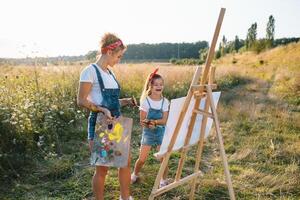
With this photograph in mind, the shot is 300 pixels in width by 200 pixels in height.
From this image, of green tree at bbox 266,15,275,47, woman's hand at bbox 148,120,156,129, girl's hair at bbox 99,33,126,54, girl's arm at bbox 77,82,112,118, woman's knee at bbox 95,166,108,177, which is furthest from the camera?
green tree at bbox 266,15,275,47

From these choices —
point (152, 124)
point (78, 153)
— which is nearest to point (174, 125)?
point (152, 124)

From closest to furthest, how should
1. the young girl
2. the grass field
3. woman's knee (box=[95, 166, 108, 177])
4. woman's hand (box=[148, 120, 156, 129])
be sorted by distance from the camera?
1. woman's knee (box=[95, 166, 108, 177])
2. woman's hand (box=[148, 120, 156, 129])
3. the young girl
4. the grass field

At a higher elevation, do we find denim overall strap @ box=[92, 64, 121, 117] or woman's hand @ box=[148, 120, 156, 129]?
denim overall strap @ box=[92, 64, 121, 117]

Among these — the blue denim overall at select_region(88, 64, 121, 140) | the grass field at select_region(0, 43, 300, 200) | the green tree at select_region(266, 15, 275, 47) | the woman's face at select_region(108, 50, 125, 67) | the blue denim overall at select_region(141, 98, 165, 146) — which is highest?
the green tree at select_region(266, 15, 275, 47)

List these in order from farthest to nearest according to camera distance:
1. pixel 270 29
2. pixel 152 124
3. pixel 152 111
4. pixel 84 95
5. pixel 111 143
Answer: pixel 270 29
pixel 152 111
pixel 152 124
pixel 111 143
pixel 84 95

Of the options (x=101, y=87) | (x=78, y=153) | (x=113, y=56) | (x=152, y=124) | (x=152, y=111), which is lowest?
(x=78, y=153)

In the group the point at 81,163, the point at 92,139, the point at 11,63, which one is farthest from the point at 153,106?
the point at 11,63

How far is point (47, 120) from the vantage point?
5.64 metres

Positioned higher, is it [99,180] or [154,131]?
[154,131]

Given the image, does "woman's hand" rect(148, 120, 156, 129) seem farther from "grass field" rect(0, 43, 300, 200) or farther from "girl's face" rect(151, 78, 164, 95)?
"grass field" rect(0, 43, 300, 200)

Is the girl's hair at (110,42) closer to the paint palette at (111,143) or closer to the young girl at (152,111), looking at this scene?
the paint palette at (111,143)

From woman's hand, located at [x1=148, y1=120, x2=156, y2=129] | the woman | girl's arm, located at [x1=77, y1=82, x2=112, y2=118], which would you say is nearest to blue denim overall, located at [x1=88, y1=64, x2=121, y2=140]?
the woman

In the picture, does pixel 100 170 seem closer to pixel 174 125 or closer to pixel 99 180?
pixel 99 180

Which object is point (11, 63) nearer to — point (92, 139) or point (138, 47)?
point (92, 139)
